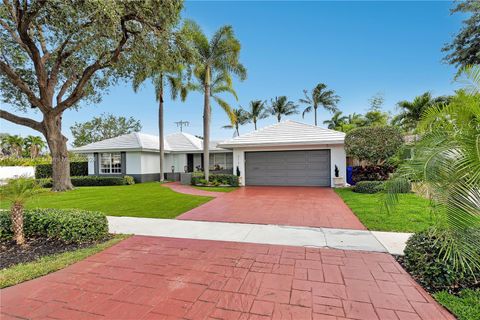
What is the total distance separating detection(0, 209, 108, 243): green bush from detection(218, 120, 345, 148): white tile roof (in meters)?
10.7

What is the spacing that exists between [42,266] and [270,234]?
169 inches

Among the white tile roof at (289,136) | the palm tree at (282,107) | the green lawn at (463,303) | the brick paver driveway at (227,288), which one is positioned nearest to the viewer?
the green lawn at (463,303)

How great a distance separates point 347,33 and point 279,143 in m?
6.88

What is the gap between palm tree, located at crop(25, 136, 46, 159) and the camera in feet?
113

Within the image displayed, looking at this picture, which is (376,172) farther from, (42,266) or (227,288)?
(42,266)

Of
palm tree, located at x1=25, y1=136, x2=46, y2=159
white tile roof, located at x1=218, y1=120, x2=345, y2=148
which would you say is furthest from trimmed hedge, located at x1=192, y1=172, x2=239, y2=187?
palm tree, located at x1=25, y1=136, x2=46, y2=159

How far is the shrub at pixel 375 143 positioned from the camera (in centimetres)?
1173

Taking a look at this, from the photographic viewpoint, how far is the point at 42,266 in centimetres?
378

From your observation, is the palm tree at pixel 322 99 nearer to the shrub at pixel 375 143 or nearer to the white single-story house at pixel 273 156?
the white single-story house at pixel 273 156

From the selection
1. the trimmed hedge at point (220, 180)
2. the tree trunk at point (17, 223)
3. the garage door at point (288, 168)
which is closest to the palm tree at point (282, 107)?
the garage door at point (288, 168)

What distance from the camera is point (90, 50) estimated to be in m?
11.5

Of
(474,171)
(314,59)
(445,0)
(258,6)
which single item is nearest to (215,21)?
(258,6)

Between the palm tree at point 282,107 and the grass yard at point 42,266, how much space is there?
31.7m

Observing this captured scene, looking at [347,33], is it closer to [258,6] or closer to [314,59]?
[314,59]
